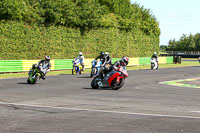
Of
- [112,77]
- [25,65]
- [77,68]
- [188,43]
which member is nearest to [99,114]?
[112,77]

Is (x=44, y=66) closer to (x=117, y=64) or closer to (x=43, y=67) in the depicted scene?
(x=43, y=67)

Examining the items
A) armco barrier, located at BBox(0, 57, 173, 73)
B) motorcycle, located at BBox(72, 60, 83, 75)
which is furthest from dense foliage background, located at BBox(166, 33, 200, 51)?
motorcycle, located at BBox(72, 60, 83, 75)

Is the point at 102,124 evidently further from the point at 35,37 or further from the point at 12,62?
the point at 35,37

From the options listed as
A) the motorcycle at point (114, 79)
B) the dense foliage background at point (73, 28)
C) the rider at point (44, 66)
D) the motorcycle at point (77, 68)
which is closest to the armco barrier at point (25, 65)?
the dense foliage background at point (73, 28)

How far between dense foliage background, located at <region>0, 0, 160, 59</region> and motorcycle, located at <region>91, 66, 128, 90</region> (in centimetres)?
1563

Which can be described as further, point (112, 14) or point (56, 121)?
point (112, 14)

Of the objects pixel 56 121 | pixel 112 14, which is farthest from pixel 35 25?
pixel 56 121

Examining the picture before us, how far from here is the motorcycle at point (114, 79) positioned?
13852 millimetres

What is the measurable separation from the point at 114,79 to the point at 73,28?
22577 millimetres

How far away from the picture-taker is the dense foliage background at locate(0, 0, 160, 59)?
94.9 feet

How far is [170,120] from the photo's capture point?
24.1 feet

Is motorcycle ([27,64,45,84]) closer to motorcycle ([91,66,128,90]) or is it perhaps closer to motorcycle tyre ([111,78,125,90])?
motorcycle ([91,66,128,90])

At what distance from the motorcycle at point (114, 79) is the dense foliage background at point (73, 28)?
15.6m

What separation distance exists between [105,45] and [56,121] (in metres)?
33.3
